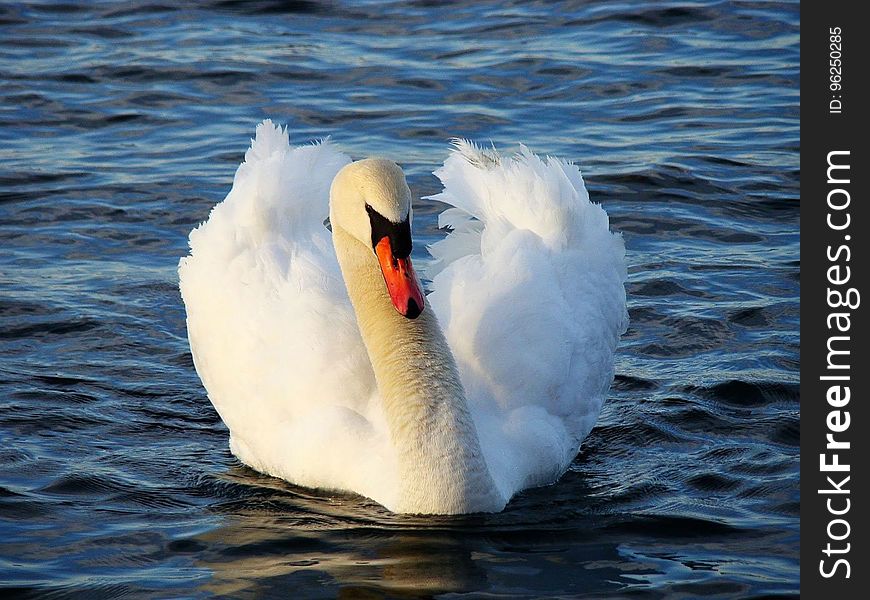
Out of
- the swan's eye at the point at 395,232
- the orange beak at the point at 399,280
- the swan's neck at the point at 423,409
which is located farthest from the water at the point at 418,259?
the swan's eye at the point at 395,232

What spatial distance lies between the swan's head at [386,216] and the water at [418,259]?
3.77 feet

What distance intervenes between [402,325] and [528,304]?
1.17 metres

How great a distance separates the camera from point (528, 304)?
27.6 feet

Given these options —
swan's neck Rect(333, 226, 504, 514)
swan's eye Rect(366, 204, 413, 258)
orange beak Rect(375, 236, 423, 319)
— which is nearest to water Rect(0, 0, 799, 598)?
swan's neck Rect(333, 226, 504, 514)

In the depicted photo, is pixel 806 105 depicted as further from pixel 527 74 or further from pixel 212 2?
pixel 212 2

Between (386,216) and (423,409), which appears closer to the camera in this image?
(386,216)

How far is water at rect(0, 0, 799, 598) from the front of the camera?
7.23 m

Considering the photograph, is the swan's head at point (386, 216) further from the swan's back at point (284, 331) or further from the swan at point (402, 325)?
the swan's back at point (284, 331)

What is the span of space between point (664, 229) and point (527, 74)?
163 inches

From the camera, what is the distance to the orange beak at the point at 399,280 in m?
6.98

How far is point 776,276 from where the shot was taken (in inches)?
438

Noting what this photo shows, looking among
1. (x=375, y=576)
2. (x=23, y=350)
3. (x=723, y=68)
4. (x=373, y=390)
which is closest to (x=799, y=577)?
(x=375, y=576)

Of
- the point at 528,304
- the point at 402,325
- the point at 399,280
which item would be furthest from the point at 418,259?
the point at 399,280

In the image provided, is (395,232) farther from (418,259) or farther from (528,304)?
(418,259)
